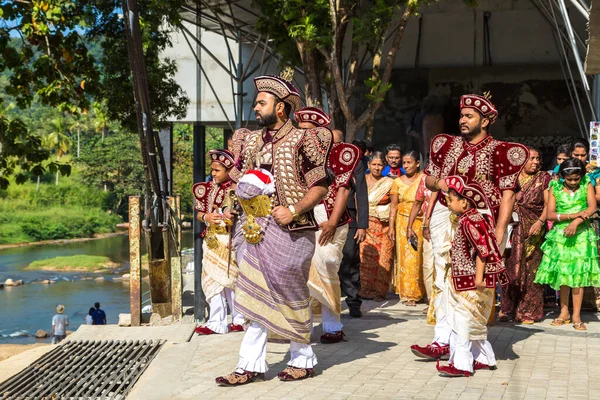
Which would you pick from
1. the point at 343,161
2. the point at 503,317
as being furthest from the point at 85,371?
the point at 503,317

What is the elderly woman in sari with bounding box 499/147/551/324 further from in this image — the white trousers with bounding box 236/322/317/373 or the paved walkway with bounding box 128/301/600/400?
the white trousers with bounding box 236/322/317/373

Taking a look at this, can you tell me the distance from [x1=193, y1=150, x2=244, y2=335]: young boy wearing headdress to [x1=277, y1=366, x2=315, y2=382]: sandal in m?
2.23

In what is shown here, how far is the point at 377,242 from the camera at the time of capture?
1189 cm

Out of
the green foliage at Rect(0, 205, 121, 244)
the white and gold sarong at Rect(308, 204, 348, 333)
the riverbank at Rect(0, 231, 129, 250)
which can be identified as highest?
Answer: the white and gold sarong at Rect(308, 204, 348, 333)

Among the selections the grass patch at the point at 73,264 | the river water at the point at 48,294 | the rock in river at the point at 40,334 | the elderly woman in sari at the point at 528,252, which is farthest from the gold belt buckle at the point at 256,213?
the grass patch at the point at 73,264

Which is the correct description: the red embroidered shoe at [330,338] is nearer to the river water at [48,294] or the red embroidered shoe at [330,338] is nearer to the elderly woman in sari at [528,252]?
the elderly woman in sari at [528,252]

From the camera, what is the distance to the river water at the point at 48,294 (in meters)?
37.3

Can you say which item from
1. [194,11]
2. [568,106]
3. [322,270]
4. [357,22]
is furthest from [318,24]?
[322,270]

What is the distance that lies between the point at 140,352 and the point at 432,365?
8.31 feet

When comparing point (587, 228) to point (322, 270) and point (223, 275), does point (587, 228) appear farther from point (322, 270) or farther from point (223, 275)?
point (223, 275)

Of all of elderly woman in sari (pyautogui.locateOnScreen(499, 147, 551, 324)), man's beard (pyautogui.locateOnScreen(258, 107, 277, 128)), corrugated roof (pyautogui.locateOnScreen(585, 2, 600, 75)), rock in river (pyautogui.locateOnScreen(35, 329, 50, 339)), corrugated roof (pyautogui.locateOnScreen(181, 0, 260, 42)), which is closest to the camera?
man's beard (pyautogui.locateOnScreen(258, 107, 277, 128))

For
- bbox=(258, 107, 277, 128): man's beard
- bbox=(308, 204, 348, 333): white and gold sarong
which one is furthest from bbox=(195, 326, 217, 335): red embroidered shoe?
bbox=(258, 107, 277, 128): man's beard

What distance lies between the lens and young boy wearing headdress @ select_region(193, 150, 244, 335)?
8820 millimetres

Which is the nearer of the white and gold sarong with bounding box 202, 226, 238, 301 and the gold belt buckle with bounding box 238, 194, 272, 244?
the gold belt buckle with bounding box 238, 194, 272, 244
